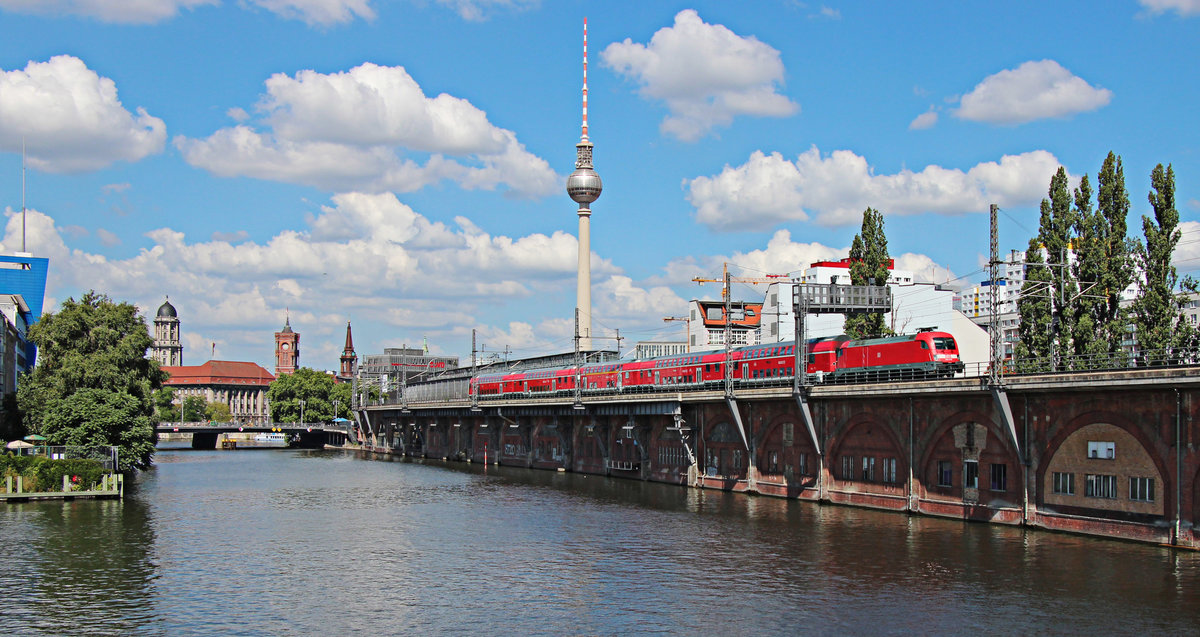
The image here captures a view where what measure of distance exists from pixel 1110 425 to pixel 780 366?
31.0 metres


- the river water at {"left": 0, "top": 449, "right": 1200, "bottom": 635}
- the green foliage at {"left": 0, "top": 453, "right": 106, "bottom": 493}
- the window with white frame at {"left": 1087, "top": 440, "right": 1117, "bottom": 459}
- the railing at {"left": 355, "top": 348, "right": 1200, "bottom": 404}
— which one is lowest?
the river water at {"left": 0, "top": 449, "right": 1200, "bottom": 635}

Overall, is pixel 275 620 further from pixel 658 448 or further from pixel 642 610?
pixel 658 448

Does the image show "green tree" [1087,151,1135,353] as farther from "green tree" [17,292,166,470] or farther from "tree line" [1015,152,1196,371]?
"green tree" [17,292,166,470]

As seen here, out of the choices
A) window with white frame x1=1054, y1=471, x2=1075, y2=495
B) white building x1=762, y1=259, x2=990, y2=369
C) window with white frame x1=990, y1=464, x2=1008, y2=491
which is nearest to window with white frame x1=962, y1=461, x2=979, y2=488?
window with white frame x1=990, y1=464, x2=1008, y2=491

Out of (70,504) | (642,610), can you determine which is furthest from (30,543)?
(642,610)

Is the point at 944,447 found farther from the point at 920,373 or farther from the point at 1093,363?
the point at 1093,363

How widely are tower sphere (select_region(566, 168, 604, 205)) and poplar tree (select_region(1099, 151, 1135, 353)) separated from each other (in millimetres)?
114022

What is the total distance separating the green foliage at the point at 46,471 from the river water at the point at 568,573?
2.54 m

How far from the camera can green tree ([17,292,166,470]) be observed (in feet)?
283

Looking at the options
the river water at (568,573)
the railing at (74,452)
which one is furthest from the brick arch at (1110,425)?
the railing at (74,452)

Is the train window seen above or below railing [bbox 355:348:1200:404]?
above

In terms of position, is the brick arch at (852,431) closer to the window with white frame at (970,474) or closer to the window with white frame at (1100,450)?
the window with white frame at (970,474)

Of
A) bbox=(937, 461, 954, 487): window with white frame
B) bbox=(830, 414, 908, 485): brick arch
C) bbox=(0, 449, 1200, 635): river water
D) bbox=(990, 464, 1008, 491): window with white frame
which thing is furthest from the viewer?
bbox=(830, 414, 908, 485): brick arch

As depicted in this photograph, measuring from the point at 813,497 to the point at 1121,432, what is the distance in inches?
1008
